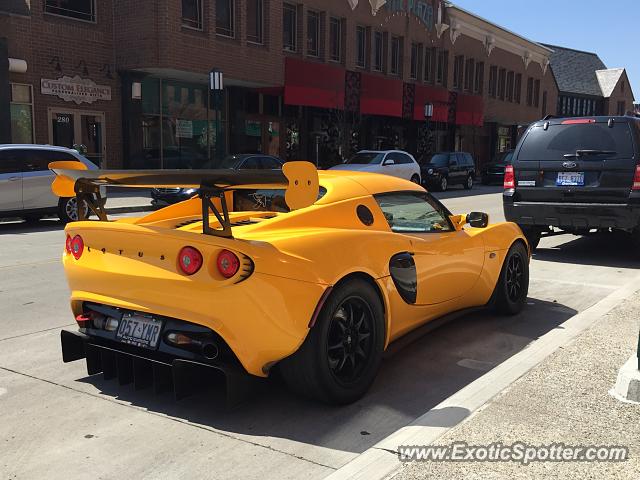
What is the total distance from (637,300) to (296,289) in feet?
14.2

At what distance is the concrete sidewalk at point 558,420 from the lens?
295 cm

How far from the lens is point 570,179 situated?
356 inches

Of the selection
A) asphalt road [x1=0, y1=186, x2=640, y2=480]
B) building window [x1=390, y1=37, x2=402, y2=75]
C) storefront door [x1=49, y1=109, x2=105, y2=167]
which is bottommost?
asphalt road [x1=0, y1=186, x2=640, y2=480]

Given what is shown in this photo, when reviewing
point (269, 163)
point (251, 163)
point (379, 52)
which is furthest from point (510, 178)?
point (379, 52)

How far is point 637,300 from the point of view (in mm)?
6387

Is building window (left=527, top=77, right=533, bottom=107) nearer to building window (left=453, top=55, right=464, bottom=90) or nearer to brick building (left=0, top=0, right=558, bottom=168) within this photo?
brick building (left=0, top=0, right=558, bottom=168)

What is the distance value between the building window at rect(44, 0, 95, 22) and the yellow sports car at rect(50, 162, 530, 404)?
18.0 m

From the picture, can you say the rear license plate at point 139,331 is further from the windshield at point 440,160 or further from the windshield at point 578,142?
the windshield at point 440,160

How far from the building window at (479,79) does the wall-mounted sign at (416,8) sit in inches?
284

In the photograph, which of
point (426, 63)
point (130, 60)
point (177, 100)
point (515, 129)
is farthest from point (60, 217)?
point (515, 129)

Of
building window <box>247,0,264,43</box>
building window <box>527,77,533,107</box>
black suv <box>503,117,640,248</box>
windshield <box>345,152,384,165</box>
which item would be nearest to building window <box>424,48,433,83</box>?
building window <box>247,0,264,43</box>

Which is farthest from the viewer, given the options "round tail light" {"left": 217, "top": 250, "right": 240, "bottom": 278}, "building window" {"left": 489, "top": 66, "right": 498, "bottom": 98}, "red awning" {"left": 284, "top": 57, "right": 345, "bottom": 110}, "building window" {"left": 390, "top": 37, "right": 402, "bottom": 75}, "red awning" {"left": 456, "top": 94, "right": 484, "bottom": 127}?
"building window" {"left": 489, "top": 66, "right": 498, "bottom": 98}

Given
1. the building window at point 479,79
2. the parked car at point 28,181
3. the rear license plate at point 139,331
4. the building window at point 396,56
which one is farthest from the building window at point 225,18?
the building window at point 479,79

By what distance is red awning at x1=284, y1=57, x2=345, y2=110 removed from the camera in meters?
25.2
